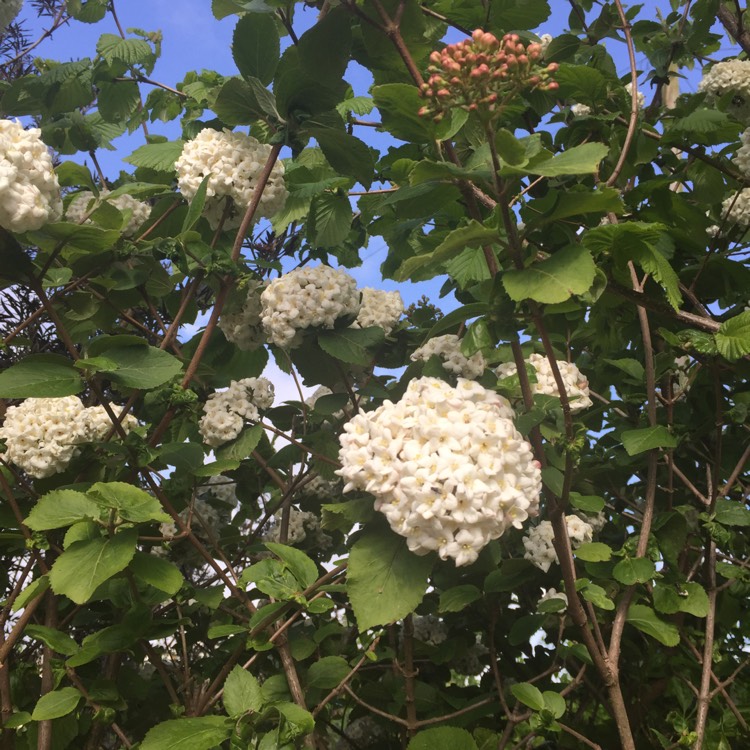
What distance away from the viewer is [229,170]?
87.4 inches

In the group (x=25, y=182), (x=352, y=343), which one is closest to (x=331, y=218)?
(x=352, y=343)

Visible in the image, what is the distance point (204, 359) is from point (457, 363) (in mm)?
986

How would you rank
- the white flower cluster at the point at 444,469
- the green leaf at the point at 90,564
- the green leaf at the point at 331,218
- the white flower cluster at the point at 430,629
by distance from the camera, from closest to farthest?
1. the white flower cluster at the point at 444,469
2. the green leaf at the point at 90,564
3. the green leaf at the point at 331,218
4. the white flower cluster at the point at 430,629

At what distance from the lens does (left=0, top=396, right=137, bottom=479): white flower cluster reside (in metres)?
2.27

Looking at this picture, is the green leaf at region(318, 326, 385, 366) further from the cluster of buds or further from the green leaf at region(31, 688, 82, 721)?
the green leaf at region(31, 688, 82, 721)

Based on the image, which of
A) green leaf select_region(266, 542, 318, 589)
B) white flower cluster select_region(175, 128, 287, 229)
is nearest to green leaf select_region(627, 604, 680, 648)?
green leaf select_region(266, 542, 318, 589)

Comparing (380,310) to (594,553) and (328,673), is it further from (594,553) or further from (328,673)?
(328,673)

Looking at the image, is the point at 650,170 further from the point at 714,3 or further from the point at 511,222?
the point at 511,222

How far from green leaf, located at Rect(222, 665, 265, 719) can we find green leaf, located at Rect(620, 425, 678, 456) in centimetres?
111

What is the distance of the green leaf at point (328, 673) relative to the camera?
195 cm

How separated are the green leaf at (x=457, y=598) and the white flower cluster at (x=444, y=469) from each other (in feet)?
1.55

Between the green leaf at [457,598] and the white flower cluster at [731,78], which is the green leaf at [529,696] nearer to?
the green leaf at [457,598]

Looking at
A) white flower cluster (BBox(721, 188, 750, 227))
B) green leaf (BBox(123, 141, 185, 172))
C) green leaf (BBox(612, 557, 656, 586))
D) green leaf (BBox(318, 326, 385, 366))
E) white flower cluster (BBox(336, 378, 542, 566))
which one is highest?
green leaf (BBox(123, 141, 185, 172))

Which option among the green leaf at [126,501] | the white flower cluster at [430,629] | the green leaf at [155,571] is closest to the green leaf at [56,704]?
the green leaf at [155,571]
